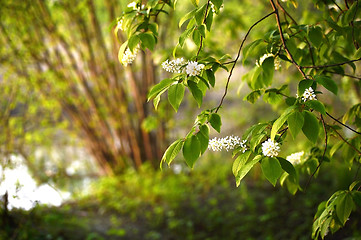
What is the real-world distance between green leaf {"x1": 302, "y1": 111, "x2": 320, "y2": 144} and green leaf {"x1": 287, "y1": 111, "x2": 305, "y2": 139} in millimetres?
26

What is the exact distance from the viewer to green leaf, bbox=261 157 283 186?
3.12ft

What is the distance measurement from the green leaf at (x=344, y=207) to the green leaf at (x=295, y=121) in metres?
0.36

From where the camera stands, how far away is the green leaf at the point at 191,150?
980mm

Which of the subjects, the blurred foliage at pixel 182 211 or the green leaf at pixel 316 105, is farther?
the blurred foliage at pixel 182 211

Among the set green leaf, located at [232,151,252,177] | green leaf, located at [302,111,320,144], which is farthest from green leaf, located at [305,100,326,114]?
green leaf, located at [232,151,252,177]

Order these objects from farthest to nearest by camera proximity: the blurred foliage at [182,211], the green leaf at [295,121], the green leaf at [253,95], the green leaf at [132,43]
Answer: the blurred foliage at [182,211] < the green leaf at [253,95] < the green leaf at [132,43] < the green leaf at [295,121]

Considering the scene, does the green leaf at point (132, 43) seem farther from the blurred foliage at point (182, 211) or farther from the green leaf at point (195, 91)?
the blurred foliage at point (182, 211)

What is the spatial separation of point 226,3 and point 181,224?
314cm

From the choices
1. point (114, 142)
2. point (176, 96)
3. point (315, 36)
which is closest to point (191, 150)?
point (176, 96)

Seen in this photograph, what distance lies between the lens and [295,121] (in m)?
0.92

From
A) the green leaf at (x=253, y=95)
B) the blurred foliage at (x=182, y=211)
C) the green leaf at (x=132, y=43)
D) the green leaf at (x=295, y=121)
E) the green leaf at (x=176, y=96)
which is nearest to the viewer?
the green leaf at (x=295, y=121)

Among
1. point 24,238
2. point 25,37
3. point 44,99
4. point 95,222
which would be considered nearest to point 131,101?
point 44,99

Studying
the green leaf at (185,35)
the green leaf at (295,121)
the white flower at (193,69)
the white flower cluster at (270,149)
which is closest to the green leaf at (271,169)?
the white flower cluster at (270,149)

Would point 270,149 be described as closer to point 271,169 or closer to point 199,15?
point 271,169
